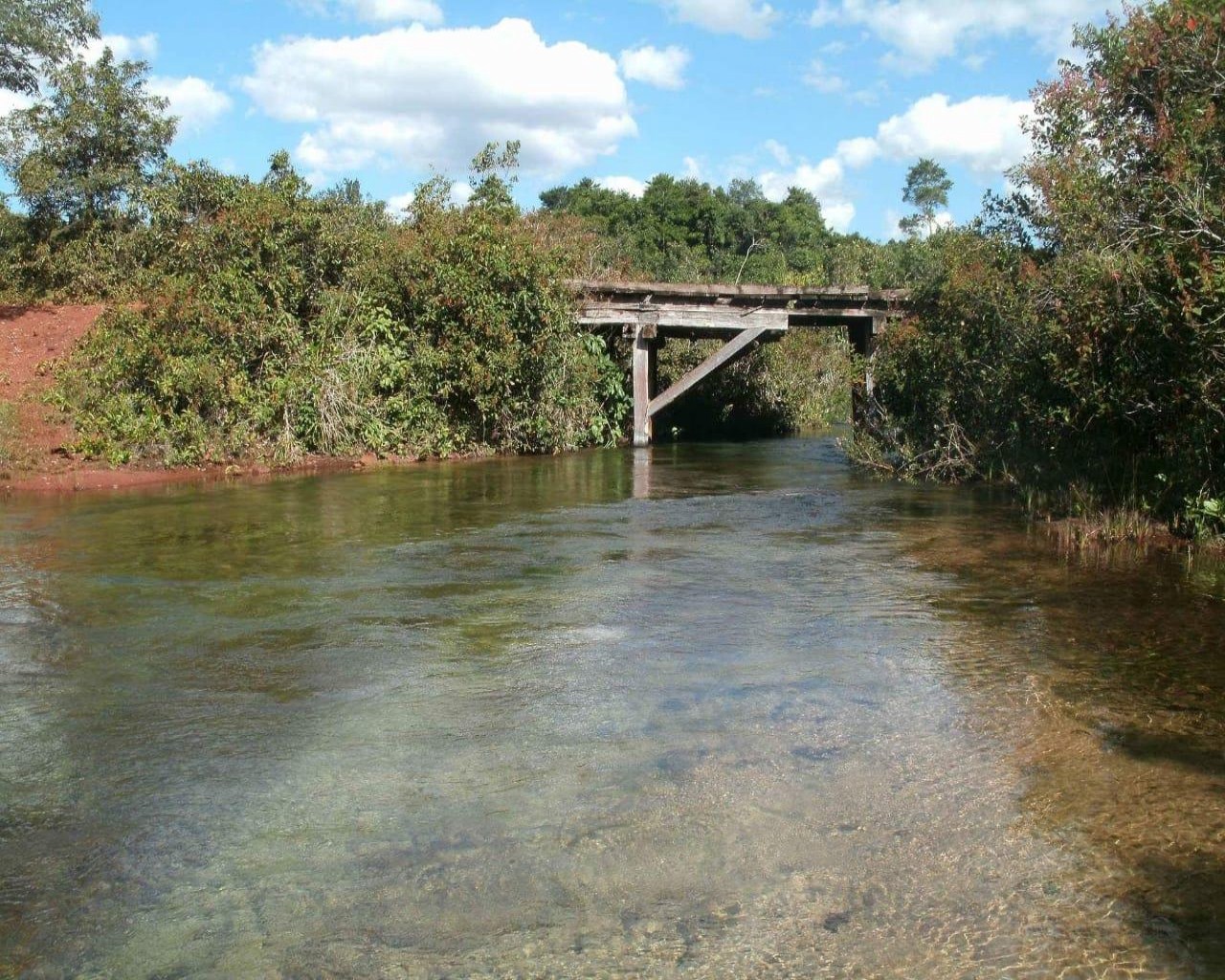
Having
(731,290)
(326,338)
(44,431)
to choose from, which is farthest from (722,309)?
(44,431)

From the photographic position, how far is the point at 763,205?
56.5 m

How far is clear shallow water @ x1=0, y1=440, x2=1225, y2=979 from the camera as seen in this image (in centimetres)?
424

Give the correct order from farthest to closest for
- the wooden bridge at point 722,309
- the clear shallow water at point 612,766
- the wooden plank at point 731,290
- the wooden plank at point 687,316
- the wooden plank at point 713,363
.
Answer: the wooden plank at point 713,363
the wooden plank at point 687,316
the wooden bridge at point 722,309
the wooden plank at point 731,290
the clear shallow water at point 612,766

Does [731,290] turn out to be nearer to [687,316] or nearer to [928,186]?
[687,316]

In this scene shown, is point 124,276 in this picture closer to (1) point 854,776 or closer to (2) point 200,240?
Result: (2) point 200,240

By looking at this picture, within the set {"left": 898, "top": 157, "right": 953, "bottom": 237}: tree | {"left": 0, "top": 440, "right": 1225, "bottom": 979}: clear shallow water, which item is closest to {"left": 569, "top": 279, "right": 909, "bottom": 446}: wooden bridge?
{"left": 0, "top": 440, "right": 1225, "bottom": 979}: clear shallow water

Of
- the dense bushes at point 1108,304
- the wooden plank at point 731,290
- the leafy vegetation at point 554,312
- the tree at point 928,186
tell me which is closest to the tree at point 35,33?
the leafy vegetation at point 554,312

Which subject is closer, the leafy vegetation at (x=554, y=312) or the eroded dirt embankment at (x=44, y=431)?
the leafy vegetation at (x=554, y=312)

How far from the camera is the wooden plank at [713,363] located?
82.9 feet

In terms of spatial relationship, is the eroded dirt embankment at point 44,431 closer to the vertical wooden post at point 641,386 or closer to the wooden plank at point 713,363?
the vertical wooden post at point 641,386

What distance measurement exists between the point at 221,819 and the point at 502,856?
1.33m

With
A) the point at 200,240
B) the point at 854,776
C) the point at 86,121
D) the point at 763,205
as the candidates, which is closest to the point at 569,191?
the point at 763,205

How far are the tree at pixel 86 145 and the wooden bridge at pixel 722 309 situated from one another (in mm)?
10634

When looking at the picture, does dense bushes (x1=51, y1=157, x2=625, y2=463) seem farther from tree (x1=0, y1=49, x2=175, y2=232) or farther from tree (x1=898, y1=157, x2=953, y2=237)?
tree (x1=898, y1=157, x2=953, y2=237)
